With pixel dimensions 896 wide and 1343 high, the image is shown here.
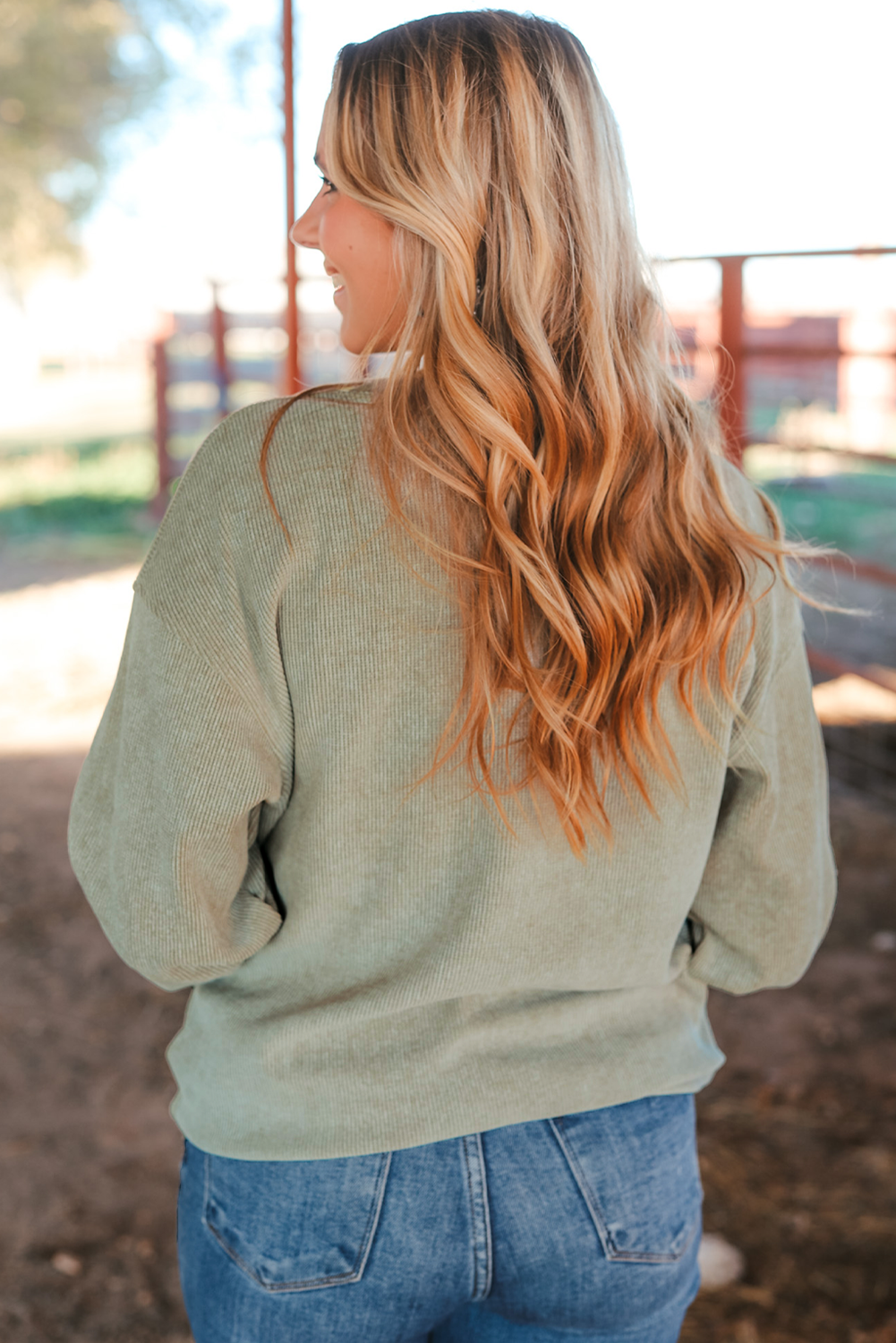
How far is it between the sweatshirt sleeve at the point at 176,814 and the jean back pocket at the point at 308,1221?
168mm

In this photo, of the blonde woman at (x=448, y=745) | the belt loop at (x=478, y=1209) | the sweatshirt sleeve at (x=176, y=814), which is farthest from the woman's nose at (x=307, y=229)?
the belt loop at (x=478, y=1209)

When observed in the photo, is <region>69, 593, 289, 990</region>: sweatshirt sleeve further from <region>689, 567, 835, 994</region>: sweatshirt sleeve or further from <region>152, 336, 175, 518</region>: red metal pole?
<region>152, 336, 175, 518</region>: red metal pole

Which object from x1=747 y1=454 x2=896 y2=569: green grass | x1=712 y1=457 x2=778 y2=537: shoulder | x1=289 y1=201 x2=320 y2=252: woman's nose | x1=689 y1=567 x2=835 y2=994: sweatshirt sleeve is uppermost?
x1=289 y1=201 x2=320 y2=252: woman's nose

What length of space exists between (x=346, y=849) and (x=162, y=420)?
6.92 metres

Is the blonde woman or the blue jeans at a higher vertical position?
the blonde woman

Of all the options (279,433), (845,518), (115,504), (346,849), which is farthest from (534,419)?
(115,504)

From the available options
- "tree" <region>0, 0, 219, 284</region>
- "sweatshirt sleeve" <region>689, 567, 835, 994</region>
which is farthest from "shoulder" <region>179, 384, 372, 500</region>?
"tree" <region>0, 0, 219, 284</region>

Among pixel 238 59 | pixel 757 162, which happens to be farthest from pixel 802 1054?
pixel 238 59

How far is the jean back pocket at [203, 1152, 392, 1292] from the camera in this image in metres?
0.86

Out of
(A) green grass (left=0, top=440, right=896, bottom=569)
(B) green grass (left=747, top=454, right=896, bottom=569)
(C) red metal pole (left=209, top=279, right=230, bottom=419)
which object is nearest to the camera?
(B) green grass (left=747, top=454, right=896, bottom=569)

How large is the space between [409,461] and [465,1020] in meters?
0.43

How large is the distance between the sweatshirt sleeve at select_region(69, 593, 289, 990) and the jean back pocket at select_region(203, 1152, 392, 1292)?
168 mm

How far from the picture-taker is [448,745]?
0.82 meters

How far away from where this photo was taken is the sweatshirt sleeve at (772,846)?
37.9 inches
